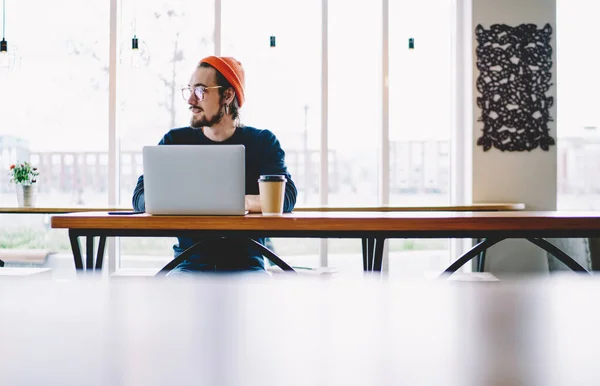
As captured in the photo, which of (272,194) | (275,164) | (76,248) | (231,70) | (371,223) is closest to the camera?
(371,223)

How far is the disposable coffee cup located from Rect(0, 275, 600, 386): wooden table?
51.9 inches

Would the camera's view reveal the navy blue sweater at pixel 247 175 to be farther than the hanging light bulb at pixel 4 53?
No

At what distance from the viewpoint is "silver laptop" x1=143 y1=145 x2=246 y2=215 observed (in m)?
1.58

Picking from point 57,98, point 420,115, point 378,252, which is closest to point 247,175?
point 378,252

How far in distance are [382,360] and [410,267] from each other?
4083 mm

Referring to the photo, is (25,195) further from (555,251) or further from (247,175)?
(555,251)

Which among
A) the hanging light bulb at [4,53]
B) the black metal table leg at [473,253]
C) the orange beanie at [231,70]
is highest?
the hanging light bulb at [4,53]

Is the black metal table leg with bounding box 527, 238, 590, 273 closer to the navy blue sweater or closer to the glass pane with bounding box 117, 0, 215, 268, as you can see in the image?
the navy blue sweater

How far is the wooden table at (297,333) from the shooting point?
0.21m

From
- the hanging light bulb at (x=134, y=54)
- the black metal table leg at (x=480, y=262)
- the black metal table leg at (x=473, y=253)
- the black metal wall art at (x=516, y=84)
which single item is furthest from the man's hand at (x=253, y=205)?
the black metal wall art at (x=516, y=84)

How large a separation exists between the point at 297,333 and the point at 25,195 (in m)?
4.13

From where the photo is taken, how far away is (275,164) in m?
2.07

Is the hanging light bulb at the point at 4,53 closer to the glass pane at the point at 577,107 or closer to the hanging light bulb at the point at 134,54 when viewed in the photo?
the hanging light bulb at the point at 134,54

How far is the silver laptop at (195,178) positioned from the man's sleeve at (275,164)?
0.34 metres
